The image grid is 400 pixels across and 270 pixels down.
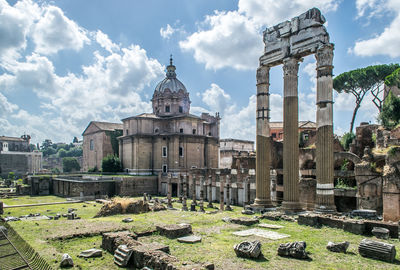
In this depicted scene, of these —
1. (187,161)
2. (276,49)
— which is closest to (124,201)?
(276,49)

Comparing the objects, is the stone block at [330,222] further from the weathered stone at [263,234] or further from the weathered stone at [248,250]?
the weathered stone at [248,250]

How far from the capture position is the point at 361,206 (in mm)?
17438

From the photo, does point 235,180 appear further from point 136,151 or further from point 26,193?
point 26,193

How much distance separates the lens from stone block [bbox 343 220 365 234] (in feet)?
30.3

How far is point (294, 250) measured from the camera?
7.18m

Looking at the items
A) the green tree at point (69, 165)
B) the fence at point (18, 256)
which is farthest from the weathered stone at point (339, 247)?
the green tree at point (69, 165)

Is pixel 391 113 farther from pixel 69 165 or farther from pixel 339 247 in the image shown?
pixel 69 165

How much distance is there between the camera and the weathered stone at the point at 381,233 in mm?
8547

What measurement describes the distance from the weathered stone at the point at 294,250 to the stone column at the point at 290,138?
6.07 m

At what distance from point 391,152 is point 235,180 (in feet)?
43.4

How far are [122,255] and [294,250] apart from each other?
12.7 ft

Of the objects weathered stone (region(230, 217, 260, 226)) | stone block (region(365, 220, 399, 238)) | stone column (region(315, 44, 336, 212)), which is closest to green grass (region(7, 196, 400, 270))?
weathered stone (region(230, 217, 260, 226))

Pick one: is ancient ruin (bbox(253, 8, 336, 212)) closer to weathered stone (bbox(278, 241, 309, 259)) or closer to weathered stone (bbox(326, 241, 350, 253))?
weathered stone (bbox(326, 241, 350, 253))

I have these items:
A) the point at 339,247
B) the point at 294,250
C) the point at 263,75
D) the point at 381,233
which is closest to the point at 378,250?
the point at 339,247
